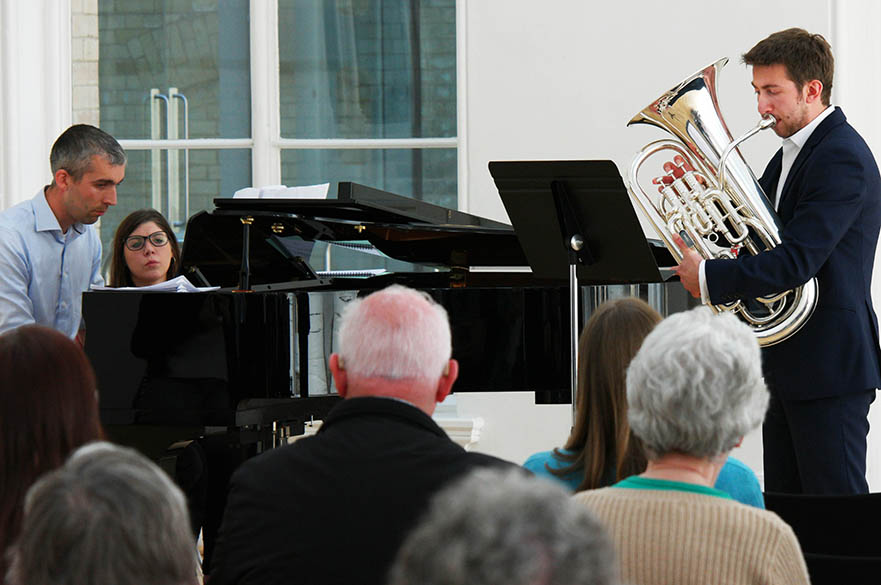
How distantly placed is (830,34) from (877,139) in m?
0.50

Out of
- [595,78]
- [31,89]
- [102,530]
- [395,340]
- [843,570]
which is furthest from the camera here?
[31,89]

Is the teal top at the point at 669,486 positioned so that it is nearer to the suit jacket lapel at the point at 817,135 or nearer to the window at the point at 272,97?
the suit jacket lapel at the point at 817,135

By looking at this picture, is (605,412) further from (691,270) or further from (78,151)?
(78,151)

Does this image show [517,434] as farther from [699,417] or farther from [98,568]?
[98,568]

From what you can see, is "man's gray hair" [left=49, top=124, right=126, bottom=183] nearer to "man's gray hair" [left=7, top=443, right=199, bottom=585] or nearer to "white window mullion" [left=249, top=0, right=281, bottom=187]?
"white window mullion" [left=249, top=0, right=281, bottom=187]

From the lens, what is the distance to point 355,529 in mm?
1621

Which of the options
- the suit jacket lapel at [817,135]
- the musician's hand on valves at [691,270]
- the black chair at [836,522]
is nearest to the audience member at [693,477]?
the black chair at [836,522]

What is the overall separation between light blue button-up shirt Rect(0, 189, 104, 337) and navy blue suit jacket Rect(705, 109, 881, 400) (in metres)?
2.01

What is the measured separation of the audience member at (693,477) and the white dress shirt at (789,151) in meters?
1.59

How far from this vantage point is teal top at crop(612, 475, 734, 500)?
5.17ft

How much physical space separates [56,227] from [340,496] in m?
2.39

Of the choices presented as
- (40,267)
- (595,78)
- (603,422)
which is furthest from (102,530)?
(595,78)

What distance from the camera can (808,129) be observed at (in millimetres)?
3311

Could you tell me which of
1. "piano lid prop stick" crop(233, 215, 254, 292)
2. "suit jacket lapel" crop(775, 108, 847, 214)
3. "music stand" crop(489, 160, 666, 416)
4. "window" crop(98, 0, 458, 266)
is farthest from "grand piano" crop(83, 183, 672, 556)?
"window" crop(98, 0, 458, 266)
